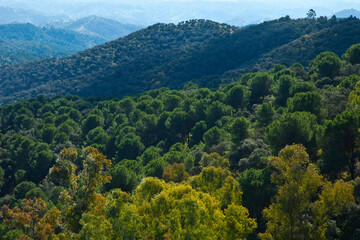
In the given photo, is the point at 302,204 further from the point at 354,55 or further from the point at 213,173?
the point at 354,55

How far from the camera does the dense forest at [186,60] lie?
123m

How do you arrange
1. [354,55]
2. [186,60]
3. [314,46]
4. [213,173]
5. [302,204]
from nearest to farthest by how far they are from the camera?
[302,204] < [213,173] < [354,55] < [314,46] < [186,60]

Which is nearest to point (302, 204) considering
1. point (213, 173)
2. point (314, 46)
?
point (213, 173)

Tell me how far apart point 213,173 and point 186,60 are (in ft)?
449

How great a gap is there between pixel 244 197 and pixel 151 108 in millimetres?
51051

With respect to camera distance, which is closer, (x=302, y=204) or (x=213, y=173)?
(x=302, y=204)

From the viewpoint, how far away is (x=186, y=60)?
6339 inches

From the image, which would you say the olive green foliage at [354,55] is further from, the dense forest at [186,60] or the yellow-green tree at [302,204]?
the yellow-green tree at [302,204]

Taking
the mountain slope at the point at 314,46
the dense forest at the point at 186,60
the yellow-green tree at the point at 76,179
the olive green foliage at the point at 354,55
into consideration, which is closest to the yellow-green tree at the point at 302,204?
the yellow-green tree at the point at 76,179

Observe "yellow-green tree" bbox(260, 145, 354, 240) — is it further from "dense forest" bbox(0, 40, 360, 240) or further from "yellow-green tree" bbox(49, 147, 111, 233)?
"yellow-green tree" bbox(49, 147, 111, 233)

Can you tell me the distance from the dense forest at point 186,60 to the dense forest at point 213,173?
55613 millimetres

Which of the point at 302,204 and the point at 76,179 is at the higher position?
the point at 76,179

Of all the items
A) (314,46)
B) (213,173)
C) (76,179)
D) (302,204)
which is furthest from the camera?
(314,46)

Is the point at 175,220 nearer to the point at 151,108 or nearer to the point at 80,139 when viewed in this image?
the point at 151,108
